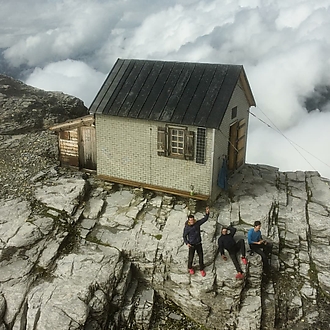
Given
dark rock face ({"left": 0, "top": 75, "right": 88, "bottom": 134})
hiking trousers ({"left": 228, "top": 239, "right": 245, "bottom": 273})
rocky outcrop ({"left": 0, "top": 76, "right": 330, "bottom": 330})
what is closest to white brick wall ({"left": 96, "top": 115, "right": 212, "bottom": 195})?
rocky outcrop ({"left": 0, "top": 76, "right": 330, "bottom": 330})

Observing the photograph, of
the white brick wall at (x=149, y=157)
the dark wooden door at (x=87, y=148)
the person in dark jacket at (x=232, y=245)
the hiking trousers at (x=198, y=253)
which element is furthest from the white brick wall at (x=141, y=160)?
the hiking trousers at (x=198, y=253)

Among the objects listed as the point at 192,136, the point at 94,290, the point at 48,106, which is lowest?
the point at 48,106

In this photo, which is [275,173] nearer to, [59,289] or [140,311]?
[140,311]

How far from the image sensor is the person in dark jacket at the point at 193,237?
13914 millimetres

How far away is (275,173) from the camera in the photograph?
2233 cm

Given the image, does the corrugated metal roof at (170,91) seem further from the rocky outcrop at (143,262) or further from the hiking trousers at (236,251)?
the hiking trousers at (236,251)

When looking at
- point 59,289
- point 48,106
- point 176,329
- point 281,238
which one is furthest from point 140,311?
point 48,106

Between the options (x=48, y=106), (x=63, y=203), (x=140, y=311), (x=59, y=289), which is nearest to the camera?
(x=59, y=289)

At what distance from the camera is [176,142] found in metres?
17.5

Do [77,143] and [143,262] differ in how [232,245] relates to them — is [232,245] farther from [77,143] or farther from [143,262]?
[77,143]

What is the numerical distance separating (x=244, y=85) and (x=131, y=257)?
10.8 meters

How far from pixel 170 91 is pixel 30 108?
16246 millimetres

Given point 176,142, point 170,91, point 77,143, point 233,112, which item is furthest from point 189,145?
point 77,143

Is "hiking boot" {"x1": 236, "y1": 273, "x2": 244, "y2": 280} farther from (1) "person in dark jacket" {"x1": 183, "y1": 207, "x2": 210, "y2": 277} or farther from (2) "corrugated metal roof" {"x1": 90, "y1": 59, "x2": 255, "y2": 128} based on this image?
(2) "corrugated metal roof" {"x1": 90, "y1": 59, "x2": 255, "y2": 128}
